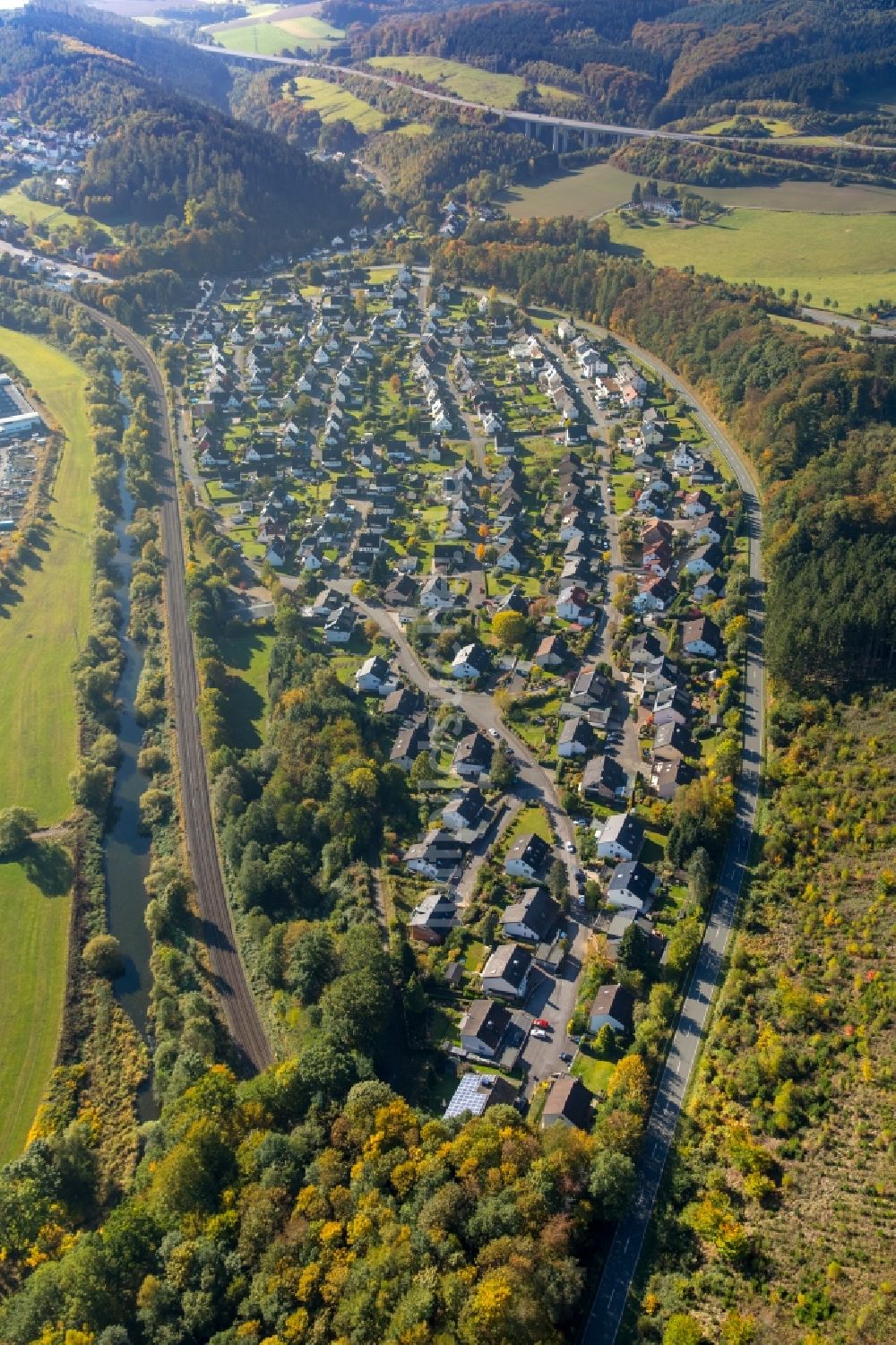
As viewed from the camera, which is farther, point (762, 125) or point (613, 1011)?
point (762, 125)

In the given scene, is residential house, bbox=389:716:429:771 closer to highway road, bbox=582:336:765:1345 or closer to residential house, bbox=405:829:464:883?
residential house, bbox=405:829:464:883

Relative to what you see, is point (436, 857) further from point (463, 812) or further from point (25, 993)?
point (25, 993)

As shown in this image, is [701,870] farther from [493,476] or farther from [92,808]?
[493,476]

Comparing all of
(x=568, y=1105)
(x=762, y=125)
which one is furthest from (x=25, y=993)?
(x=762, y=125)

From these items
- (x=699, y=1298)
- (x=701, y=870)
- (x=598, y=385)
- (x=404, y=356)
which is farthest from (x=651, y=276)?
(x=699, y=1298)

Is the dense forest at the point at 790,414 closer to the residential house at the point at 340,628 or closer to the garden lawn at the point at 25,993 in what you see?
the residential house at the point at 340,628

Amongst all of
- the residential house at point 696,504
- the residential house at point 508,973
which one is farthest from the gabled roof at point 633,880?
the residential house at point 696,504

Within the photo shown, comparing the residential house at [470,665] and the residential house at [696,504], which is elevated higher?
the residential house at [696,504]

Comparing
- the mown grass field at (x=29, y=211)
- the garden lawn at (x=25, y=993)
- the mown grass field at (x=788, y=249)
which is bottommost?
the garden lawn at (x=25, y=993)
